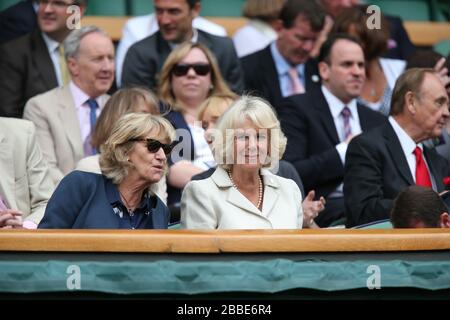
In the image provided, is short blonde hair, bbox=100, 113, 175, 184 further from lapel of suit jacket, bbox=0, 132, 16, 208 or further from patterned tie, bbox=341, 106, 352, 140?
patterned tie, bbox=341, 106, 352, 140

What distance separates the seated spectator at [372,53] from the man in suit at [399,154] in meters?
1.23

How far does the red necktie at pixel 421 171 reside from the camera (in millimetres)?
6508

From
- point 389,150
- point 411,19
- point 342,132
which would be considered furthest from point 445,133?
point 411,19

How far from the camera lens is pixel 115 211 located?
17.8 feet

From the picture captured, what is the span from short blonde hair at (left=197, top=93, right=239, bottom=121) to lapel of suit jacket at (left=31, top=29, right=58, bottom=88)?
1.04 meters

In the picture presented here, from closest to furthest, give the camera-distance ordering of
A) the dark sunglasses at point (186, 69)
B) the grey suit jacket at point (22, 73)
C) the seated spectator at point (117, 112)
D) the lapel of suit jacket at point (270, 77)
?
the seated spectator at point (117, 112), the dark sunglasses at point (186, 69), the grey suit jacket at point (22, 73), the lapel of suit jacket at point (270, 77)

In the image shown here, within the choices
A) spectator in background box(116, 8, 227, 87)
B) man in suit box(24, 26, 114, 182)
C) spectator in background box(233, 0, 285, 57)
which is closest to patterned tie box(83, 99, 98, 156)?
man in suit box(24, 26, 114, 182)

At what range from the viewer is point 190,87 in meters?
7.12

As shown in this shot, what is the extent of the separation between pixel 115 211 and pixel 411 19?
14.8 feet

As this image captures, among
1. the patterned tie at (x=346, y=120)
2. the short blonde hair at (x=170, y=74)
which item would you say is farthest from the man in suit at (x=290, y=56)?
the short blonde hair at (x=170, y=74)

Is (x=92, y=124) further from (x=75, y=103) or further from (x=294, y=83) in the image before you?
(x=294, y=83)

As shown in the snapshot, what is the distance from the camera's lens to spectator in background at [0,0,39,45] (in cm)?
785

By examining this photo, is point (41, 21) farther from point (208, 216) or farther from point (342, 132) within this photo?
point (208, 216)

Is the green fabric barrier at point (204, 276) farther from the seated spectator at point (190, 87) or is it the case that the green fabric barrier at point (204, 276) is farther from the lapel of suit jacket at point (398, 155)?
the seated spectator at point (190, 87)
